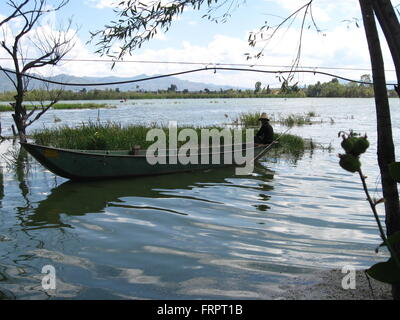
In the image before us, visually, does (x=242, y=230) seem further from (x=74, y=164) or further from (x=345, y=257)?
(x=74, y=164)

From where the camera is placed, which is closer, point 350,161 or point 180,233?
point 350,161

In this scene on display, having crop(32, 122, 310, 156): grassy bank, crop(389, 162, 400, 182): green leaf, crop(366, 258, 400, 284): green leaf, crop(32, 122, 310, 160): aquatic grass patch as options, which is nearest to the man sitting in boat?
crop(32, 122, 310, 160): aquatic grass patch

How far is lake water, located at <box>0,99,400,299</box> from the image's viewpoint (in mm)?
4348

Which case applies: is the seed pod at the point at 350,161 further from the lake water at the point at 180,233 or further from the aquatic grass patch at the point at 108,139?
the aquatic grass patch at the point at 108,139

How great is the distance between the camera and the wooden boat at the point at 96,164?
8688mm

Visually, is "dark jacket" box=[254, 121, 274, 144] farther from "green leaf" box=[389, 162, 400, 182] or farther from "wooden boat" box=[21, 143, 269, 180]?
"green leaf" box=[389, 162, 400, 182]

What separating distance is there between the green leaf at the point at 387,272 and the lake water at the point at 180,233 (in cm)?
148

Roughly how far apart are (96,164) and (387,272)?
25.3 ft

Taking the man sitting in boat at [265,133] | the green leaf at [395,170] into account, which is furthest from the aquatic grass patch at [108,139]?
the green leaf at [395,170]

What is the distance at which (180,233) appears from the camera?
20.2 ft

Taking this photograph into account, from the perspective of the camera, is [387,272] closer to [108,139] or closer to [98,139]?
[98,139]

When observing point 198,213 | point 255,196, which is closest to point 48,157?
point 198,213

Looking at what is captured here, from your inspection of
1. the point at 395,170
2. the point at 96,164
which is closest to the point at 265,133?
the point at 96,164
